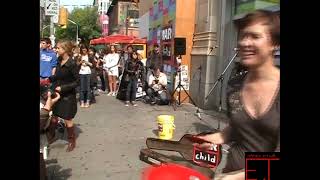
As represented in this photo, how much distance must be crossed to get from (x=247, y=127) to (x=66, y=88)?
3.49 meters

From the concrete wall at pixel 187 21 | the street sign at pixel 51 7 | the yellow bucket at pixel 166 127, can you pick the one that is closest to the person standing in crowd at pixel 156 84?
the concrete wall at pixel 187 21

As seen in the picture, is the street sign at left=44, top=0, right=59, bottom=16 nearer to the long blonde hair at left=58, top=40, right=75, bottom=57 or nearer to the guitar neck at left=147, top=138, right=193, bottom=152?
the guitar neck at left=147, top=138, right=193, bottom=152

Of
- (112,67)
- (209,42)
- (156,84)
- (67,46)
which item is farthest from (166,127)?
(112,67)

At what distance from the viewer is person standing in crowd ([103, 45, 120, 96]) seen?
35.1ft

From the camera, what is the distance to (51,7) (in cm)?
267

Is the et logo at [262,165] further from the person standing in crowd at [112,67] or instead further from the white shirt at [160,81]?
the person standing in crowd at [112,67]

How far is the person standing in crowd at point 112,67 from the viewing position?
1071cm

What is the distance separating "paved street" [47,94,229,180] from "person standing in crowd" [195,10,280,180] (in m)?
1.10

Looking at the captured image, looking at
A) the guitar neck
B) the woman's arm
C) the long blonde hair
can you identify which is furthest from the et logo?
the woman's arm

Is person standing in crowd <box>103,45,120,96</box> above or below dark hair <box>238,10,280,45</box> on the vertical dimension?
below
